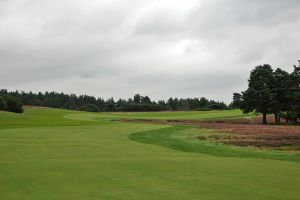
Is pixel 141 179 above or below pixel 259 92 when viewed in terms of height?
below

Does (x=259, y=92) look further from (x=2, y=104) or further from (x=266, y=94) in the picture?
(x=2, y=104)

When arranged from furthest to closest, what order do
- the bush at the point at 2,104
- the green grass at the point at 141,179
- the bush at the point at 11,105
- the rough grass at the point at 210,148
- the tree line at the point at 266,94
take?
the bush at the point at 11,105 → the bush at the point at 2,104 → the tree line at the point at 266,94 → the rough grass at the point at 210,148 → the green grass at the point at 141,179

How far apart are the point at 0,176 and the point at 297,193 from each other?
10387 millimetres

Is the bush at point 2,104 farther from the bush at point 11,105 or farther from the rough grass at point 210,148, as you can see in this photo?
the rough grass at point 210,148

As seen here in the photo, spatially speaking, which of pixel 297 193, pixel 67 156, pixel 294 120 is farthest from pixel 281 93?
pixel 297 193

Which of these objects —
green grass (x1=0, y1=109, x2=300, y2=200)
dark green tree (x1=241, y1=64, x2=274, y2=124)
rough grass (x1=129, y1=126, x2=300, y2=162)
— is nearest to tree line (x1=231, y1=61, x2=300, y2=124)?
dark green tree (x1=241, y1=64, x2=274, y2=124)

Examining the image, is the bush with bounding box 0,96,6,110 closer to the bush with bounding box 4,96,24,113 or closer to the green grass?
the bush with bounding box 4,96,24,113

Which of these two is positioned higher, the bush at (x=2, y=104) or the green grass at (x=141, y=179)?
the bush at (x=2, y=104)

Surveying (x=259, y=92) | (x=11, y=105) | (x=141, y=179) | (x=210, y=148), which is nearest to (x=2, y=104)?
(x=11, y=105)

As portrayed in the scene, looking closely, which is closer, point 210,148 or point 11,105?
point 210,148

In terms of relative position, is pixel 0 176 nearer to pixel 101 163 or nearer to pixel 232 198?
pixel 101 163

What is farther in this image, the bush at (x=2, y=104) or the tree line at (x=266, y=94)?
the bush at (x=2, y=104)

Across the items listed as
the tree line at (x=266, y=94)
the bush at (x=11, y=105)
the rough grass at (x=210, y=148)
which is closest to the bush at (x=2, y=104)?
the bush at (x=11, y=105)

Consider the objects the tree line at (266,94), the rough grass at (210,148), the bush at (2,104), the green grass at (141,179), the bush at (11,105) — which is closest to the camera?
the green grass at (141,179)
